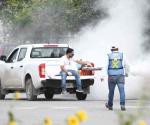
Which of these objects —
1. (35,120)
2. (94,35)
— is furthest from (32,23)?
(35,120)

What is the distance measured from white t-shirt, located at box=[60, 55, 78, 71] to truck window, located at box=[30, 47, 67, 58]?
73cm

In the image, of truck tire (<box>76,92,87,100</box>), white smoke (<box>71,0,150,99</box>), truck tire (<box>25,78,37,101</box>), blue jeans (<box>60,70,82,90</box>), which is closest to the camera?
blue jeans (<box>60,70,82,90</box>)

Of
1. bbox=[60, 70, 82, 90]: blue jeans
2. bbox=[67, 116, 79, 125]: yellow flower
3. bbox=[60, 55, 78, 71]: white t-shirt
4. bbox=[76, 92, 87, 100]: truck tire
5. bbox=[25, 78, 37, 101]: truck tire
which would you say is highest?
bbox=[60, 55, 78, 71]: white t-shirt

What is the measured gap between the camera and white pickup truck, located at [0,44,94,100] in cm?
2041

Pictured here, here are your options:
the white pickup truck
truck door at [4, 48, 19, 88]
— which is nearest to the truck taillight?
the white pickup truck

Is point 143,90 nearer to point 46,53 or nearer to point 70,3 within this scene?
point 46,53

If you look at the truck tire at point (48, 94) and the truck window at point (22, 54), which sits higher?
the truck window at point (22, 54)

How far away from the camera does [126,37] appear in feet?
89.4

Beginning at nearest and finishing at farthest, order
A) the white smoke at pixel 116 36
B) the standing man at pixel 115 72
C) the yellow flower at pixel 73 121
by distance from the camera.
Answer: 1. the yellow flower at pixel 73 121
2. the standing man at pixel 115 72
3. the white smoke at pixel 116 36

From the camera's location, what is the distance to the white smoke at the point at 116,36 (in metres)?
23.0

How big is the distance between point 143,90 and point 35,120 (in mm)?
8397

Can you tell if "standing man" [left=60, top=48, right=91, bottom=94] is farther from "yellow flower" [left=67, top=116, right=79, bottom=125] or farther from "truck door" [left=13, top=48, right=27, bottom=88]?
"yellow flower" [left=67, top=116, right=79, bottom=125]

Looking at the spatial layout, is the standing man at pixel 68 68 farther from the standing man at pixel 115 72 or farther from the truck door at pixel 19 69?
the standing man at pixel 115 72

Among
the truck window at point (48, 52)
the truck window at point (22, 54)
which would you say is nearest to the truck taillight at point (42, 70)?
the truck window at point (48, 52)
